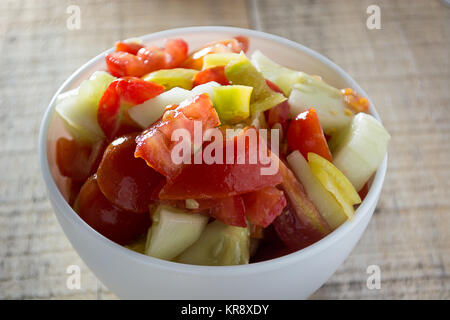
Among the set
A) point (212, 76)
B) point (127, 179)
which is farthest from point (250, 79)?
point (127, 179)

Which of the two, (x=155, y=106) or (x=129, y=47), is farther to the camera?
(x=129, y=47)

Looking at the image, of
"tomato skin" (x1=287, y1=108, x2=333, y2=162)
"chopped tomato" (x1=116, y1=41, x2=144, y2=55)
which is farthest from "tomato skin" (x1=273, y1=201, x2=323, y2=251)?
"chopped tomato" (x1=116, y1=41, x2=144, y2=55)

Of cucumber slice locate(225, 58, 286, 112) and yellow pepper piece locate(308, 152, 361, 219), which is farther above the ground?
cucumber slice locate(225, 58, 286, 112)

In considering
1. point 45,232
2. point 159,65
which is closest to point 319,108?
point 159,65

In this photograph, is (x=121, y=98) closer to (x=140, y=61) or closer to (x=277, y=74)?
(x=140, y=61)

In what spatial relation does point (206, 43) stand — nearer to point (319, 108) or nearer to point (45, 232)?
Result: point (319, 108)

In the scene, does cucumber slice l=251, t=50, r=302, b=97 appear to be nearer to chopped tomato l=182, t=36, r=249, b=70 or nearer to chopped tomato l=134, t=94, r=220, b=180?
chopped tomato l=182, t=36, r=249, b=70
